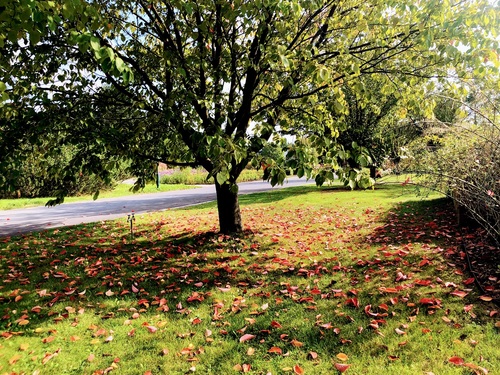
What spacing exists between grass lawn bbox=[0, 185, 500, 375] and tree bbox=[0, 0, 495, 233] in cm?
164

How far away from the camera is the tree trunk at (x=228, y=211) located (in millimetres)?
7449

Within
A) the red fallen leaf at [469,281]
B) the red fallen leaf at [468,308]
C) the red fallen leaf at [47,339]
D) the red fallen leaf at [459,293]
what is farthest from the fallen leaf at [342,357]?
the red fallen leaf at [47,339]

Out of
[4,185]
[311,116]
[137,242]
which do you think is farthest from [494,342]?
[137,242]

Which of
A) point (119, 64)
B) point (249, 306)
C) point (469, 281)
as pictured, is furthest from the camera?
point (469, 281)

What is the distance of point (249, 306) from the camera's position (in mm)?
4402

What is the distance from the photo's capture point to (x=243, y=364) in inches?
124

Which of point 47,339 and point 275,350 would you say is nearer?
point 275,350

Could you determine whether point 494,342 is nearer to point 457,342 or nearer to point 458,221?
point 457,342

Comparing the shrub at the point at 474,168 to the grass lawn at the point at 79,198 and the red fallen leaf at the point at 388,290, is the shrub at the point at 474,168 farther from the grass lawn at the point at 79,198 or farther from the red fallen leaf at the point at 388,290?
the grass lawn at the point at 79,198

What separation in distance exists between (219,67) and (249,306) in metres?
4.04

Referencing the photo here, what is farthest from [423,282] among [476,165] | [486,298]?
[476,165]

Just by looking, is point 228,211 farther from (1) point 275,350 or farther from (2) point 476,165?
(2) point 476,165

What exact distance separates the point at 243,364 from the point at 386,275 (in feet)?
9.32

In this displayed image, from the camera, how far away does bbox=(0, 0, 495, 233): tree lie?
4.48 metres
